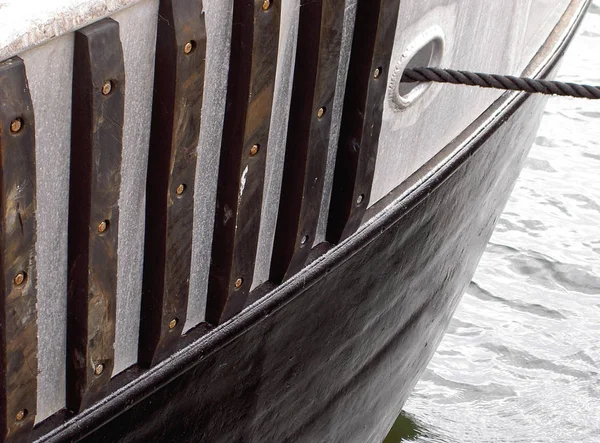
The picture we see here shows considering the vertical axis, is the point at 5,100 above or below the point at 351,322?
above

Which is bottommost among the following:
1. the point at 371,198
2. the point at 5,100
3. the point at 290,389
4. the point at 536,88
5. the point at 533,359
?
the point at 533,359

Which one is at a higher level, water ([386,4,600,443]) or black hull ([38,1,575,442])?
black hull ([38,1,575,442])

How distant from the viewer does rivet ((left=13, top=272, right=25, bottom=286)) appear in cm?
130

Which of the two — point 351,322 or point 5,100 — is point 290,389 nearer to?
point 351,322

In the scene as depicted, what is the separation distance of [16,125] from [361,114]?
82 centimetres

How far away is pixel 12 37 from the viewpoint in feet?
3.85

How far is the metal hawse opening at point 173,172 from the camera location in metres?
1.29

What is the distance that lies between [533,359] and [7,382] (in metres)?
3.57

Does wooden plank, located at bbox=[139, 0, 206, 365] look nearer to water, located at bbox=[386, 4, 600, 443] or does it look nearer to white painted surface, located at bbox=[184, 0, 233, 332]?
white painted surface, located at bbox=[184, 0, 233, 332]

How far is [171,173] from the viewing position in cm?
148

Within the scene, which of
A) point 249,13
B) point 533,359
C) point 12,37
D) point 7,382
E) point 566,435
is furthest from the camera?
point 533,359

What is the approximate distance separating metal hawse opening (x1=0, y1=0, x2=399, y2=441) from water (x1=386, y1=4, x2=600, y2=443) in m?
2.44

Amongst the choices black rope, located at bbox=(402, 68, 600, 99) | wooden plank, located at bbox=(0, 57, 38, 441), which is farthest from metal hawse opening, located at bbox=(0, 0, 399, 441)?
black rope, located at bbox=(402, 68, 600, 99)

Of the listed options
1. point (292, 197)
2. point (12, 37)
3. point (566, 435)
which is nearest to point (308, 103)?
point (292, 197)
